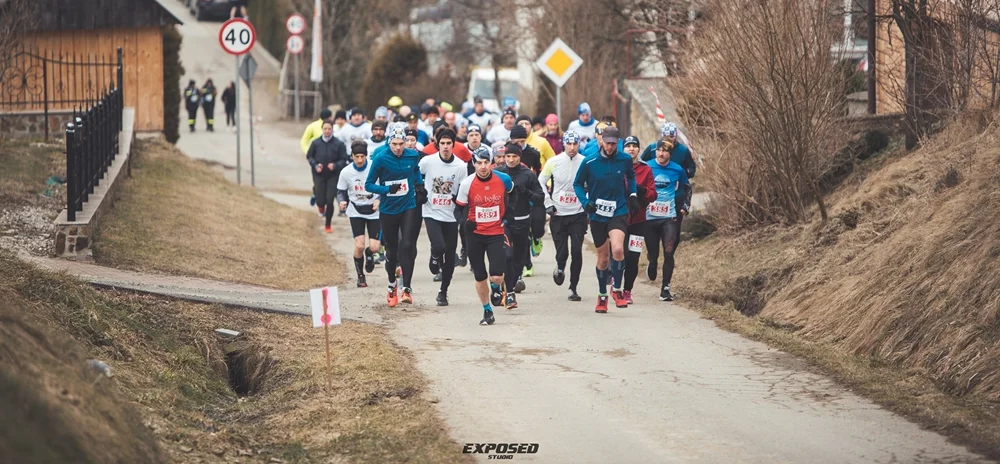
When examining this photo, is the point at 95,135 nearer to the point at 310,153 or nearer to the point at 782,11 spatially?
the point at 310,153

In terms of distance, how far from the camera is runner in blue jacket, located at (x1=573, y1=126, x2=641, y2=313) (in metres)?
14.4

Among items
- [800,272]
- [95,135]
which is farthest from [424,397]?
[95,135]

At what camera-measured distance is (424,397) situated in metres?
10.2

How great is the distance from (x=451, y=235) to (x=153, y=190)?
851 centimetres

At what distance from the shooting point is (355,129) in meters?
22.9

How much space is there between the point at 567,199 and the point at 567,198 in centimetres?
1

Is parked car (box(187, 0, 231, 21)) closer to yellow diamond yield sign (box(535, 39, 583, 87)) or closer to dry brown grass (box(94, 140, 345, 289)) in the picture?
dry brown grass (box(94, 140, 345, 289))

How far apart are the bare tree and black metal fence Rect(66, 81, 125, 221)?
7672 millimetres

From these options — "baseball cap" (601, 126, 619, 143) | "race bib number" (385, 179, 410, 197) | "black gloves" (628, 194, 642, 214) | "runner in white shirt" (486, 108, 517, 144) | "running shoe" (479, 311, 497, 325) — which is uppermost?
"runner in white shirt" (486, 108, 517, 144)

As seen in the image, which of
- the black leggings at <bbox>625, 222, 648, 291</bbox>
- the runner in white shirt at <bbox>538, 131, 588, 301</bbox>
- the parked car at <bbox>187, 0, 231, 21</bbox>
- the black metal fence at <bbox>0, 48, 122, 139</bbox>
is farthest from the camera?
the parked car at <bbox>187, 0, 231, 21</bbox>

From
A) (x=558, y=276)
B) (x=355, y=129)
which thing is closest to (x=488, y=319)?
(x=558, y=276)

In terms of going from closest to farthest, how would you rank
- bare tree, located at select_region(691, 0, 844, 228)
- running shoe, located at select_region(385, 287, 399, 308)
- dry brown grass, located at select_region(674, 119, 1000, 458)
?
dry brown grass, located at select_region(674, 119, 1000, 458), running shoe, located at select_region(385, 287, 399, 308), bare tree, located at select_region(691, 0, 844, 228)

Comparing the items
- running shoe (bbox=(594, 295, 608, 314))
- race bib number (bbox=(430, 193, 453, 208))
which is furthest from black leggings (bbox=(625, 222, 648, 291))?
race bib number (bbox=(430, 193, 453, 208))

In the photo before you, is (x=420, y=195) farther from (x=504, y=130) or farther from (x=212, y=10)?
(x=212, y=10)
